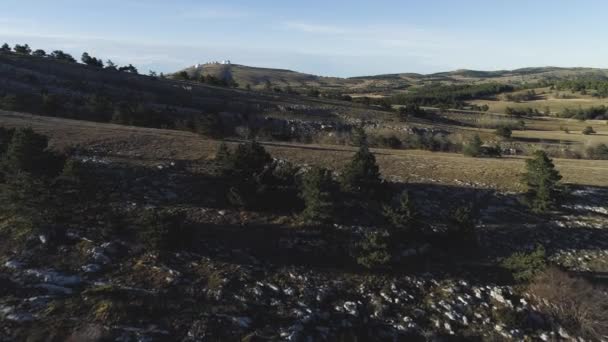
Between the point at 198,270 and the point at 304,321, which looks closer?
the point at 304,321

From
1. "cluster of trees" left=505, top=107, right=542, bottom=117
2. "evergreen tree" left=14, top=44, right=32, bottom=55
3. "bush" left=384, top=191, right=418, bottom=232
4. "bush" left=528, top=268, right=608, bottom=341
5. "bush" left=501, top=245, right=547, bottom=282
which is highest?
"evergreen tree" left=14, top=44, right=32, bottom=55

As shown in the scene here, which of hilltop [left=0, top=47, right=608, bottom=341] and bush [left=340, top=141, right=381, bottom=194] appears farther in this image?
bush [left=340, top=141, right=381, bottom=194]

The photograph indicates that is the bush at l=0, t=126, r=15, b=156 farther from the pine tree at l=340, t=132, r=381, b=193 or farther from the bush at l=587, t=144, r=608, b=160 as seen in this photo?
the bush at l=587, t=144, r=608, b=160

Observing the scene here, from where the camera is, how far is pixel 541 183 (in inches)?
857

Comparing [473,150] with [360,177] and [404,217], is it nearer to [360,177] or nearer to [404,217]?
[360,177]

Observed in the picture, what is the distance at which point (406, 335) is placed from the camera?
12.4 m

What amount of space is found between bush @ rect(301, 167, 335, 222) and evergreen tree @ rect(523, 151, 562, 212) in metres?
11.5

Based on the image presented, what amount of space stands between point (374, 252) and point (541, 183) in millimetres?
12284

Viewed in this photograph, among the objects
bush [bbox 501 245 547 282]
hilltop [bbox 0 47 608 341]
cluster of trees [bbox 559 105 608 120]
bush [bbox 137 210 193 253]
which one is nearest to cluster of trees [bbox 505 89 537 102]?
cluster of trees [bbox 559 105 608 120]

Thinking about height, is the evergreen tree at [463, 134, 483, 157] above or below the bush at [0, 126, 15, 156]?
below

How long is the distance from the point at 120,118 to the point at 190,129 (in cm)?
609

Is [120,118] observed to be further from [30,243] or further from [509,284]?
[509,284]

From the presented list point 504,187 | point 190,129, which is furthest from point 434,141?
point 190,129

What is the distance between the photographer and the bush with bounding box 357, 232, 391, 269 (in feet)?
48.2
